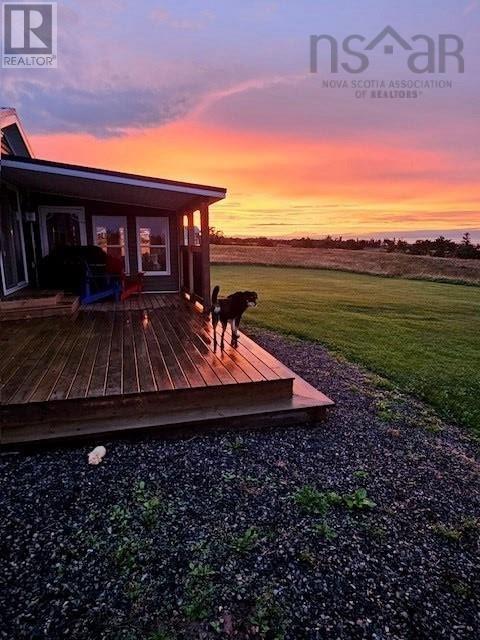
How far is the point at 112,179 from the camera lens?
227 inches

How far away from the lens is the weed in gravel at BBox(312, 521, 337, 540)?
2.21 meters

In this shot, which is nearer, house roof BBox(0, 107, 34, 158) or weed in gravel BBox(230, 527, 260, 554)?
weed in gravel BBox(230, 527, 260, 554)

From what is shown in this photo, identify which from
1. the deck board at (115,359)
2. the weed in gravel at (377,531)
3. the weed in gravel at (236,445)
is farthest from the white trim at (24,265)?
the weed in gravel at (377,531)

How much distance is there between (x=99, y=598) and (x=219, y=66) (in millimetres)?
10552

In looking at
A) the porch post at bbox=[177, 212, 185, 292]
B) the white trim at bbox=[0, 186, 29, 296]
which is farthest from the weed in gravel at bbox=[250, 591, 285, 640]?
the porch post at bbox=[177, 212, 185, 292]

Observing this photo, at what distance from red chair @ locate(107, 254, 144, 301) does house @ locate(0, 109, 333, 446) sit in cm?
23

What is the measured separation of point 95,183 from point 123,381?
172 inches

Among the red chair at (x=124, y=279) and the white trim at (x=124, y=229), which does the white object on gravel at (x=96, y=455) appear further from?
the white trim at (x=124, y=229)

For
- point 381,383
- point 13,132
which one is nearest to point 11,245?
point 13,132

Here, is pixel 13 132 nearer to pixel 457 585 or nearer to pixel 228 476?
pixel 228 476

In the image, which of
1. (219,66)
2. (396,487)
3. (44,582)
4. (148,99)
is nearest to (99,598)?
(44,582)

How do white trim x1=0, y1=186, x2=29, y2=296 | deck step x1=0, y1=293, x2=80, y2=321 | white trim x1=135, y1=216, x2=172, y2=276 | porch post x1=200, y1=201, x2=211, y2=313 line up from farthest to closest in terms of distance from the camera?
white trim x1=135, y1=216, x2=172, y2=276, white trim x1=0, y1=186, x2=29, y2=296, porch post x1=200, y1=201, x2=211, y2=313, deck step x1=0, y1=293, x2=80, y2=321

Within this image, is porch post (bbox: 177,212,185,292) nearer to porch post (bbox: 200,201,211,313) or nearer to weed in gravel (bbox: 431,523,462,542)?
porch post (bbox: 200,201,211,313)

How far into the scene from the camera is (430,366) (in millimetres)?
5797
